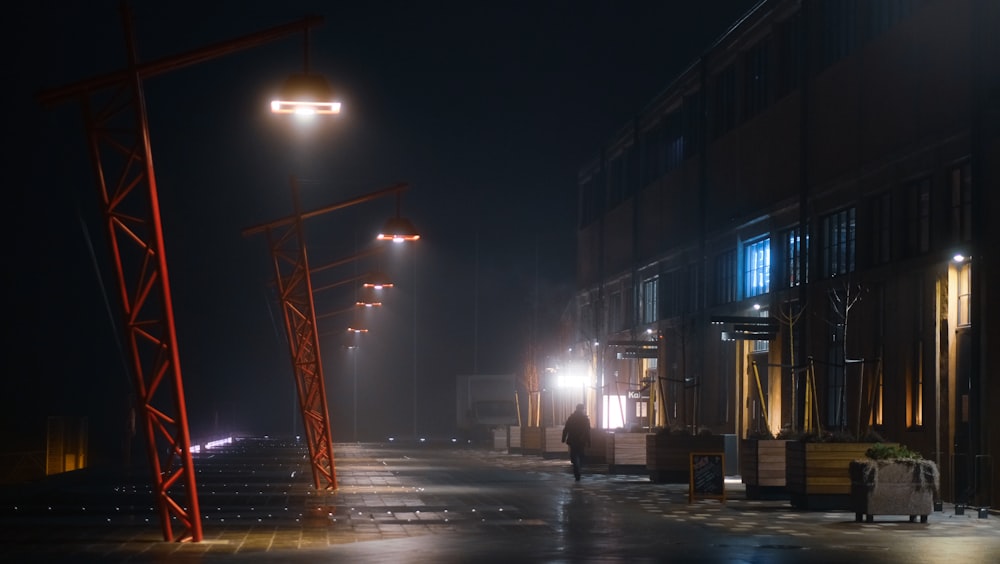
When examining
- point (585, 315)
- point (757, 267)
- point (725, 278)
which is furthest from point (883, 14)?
point (585, 315)

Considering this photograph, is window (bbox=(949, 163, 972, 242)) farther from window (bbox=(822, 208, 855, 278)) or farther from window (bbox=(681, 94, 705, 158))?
window (bbox=(681, 94, 705, 158))

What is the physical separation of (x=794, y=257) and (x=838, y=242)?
3.72 m

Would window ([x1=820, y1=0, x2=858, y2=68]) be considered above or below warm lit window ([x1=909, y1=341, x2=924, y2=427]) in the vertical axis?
above

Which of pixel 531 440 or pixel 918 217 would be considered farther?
pixel 531 440

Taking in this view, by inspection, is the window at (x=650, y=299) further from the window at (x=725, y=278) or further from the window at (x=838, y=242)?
the window at (x=838, y=242)

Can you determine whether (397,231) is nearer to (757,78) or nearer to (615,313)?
(757,78)

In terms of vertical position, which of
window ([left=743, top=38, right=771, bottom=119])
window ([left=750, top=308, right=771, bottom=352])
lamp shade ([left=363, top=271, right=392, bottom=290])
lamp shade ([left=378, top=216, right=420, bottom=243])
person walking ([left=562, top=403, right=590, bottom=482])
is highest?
window ([left=743, top=38, right=771, bottom=119])

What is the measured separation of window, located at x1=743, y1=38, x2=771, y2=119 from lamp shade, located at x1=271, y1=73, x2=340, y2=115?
26.1m

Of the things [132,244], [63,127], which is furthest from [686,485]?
[132,244]

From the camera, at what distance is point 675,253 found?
178 feet

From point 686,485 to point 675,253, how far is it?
18316 mm

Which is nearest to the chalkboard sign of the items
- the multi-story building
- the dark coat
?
the multi-story building

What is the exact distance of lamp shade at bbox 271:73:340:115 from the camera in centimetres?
1977

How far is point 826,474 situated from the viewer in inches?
1075
